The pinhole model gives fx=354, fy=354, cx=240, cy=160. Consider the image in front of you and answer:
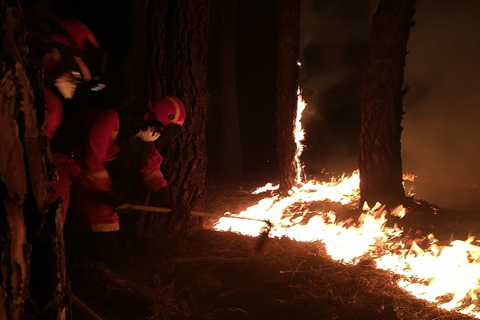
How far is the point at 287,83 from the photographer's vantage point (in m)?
9.18

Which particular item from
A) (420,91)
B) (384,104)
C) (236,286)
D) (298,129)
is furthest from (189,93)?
(420,91)

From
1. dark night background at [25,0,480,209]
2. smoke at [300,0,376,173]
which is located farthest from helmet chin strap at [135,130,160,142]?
smoke at [300,0,376,173]

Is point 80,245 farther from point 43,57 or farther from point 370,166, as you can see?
point 370,166

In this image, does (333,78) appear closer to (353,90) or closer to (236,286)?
(353,90)

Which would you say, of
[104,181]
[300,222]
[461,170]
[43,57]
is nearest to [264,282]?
[104,181]

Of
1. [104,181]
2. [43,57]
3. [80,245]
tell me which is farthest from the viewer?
[80,245]

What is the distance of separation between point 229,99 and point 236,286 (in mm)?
8529

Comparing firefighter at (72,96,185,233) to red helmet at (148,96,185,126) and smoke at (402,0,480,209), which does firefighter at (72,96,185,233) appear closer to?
red helmet at (148,96,185,126)

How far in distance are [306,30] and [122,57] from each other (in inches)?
414

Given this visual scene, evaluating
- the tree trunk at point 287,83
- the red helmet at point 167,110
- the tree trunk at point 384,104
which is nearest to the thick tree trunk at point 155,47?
the red helmet at point 167,110

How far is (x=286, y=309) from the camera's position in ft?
11.7

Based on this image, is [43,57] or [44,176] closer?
[44,176]

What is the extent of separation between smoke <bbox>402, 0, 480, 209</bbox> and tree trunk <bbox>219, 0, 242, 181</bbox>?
5606 mm

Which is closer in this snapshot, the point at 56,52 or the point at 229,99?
the point at 56,52
